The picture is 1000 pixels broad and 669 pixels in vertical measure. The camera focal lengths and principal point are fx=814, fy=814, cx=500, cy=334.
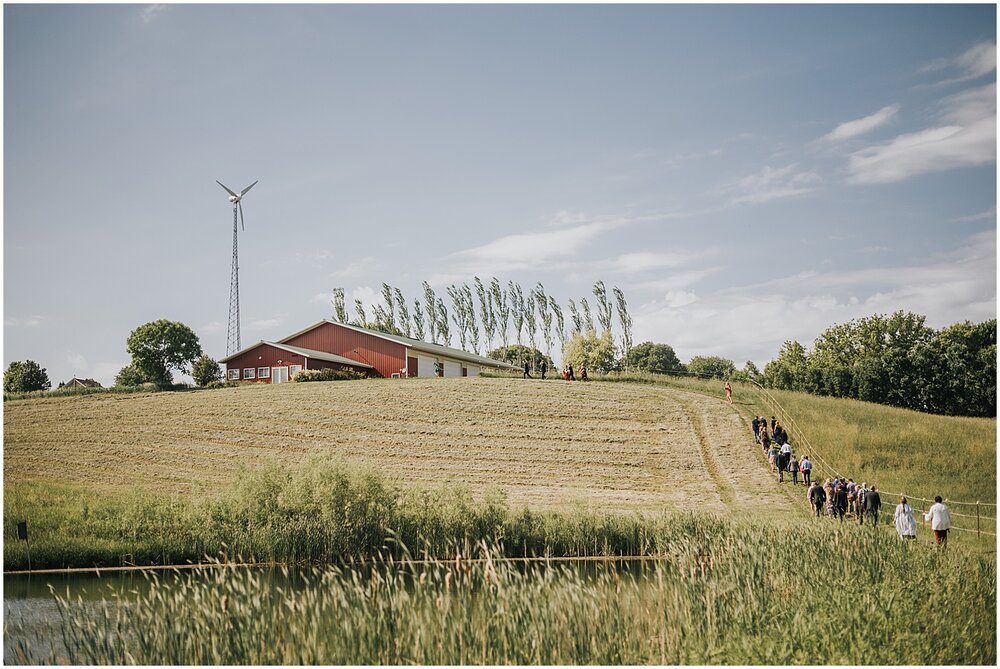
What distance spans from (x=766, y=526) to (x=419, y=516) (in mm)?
9470

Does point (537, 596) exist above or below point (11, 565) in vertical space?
above

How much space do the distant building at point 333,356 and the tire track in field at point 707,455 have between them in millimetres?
19245

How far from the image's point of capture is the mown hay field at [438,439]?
32094 mm

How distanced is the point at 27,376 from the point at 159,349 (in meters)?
14.8

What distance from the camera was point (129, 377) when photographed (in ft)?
224

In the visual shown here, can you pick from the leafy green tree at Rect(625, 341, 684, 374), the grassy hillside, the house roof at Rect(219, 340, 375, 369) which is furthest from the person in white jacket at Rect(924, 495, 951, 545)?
the leafy green tree at Rect(625, 341, 684, 374)

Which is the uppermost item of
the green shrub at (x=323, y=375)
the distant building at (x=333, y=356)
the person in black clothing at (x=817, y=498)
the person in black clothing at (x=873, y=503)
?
the distant building at (x=333, y=356)

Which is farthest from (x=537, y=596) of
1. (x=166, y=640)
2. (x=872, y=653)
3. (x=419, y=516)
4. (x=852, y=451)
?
(x=852, y=451)

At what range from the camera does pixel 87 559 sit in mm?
22344

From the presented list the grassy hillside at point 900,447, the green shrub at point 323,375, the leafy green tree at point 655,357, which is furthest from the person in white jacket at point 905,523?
the leafy green tree at point 655,357

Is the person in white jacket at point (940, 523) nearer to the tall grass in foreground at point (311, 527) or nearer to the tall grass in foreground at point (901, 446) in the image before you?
the tall grass in foreground at point (901, 446)

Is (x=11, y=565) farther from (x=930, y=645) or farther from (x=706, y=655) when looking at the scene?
(x=930, y=645)

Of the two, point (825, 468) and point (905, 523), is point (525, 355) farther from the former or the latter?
point (905, 523)

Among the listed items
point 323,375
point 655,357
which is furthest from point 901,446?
point 655,357
